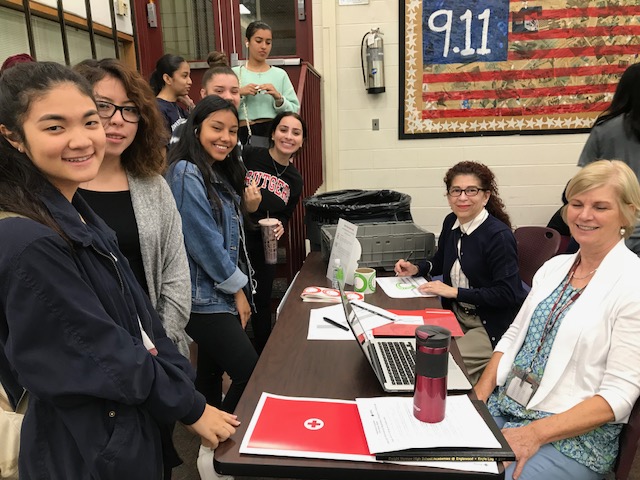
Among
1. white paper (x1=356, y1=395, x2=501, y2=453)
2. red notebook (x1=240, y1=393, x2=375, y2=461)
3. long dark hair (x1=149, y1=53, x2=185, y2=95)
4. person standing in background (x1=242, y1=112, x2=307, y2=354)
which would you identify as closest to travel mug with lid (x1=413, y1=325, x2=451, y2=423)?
white paper (x1=356, y1=395, x2=501, y2=453)

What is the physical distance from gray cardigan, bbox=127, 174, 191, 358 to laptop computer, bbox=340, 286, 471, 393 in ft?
1.81

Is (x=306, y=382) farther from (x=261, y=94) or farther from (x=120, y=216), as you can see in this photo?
(x=261, y=94)

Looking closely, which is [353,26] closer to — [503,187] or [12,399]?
[503,187]

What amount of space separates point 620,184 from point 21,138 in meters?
1.54

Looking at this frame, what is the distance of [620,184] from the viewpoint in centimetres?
140

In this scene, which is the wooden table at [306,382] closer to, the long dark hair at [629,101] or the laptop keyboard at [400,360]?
the laptop keyboard at [400,360]

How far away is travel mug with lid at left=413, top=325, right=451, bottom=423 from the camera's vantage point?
38.9 inches

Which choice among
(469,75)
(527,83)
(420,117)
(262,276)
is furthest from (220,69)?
(527,83)

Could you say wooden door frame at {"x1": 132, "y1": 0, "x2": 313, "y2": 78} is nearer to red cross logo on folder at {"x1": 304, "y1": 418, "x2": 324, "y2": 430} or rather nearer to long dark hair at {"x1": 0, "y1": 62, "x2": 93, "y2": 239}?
long dark hair at {"x1": 0, "y1": 62, "x2": 93, "y2": 239}

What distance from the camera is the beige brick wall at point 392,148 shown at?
3.94m

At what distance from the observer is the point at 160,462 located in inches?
41.4

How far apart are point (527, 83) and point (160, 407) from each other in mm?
3875

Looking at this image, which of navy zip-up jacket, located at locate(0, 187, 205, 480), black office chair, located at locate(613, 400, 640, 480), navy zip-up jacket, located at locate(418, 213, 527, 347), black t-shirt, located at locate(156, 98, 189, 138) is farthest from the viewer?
black t-shirt, located at locate(156, 98, 189, 138)

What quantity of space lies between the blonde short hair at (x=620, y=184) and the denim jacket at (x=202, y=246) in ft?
4.00
